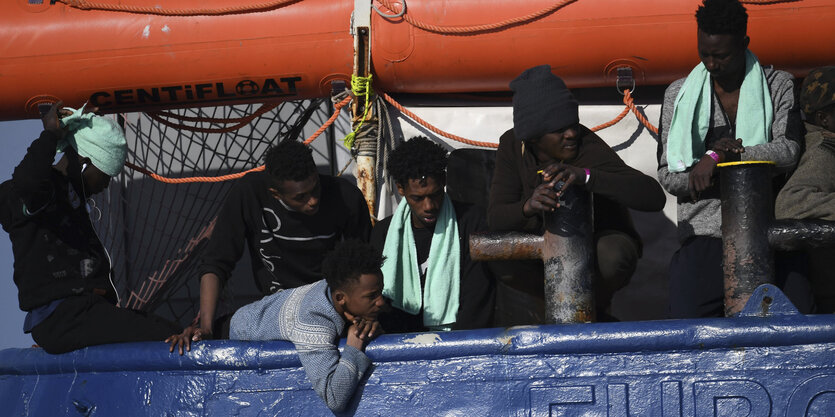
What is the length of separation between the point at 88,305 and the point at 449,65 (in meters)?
1.89

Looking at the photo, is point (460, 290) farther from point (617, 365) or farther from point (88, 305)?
point (88, 305)

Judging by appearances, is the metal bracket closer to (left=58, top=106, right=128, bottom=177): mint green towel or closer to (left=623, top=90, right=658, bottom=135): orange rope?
(left=623, top=90, right=658, bottom=135): orange rope

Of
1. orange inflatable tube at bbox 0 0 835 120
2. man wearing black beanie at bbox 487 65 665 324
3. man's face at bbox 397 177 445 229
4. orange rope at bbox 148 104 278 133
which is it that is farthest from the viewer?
orange rope at bbox 148 104 278 133

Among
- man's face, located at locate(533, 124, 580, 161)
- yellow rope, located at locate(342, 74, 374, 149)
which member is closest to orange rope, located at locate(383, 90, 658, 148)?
yellow rope, located at locate(342, 74, 374, 149)

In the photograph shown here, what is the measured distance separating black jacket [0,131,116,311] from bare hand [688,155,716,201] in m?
2.16

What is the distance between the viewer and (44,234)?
11.3 feet

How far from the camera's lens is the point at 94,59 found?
4.51m

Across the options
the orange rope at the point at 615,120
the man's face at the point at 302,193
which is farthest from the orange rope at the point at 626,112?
the man's face at the point at 302,193

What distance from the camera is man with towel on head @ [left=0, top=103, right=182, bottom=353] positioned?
130 inches

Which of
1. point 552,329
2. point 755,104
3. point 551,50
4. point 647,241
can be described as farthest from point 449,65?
point 552,329

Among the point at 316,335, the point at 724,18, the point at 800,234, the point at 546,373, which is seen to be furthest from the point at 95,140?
the point at 800,234

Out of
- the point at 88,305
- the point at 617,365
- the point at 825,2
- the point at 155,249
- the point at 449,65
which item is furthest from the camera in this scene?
the point at 155,249

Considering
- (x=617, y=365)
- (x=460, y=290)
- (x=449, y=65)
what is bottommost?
(x=617, y=365)

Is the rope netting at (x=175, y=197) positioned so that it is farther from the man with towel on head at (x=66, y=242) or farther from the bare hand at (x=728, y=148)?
the bare hand at (x=728, y=148)
